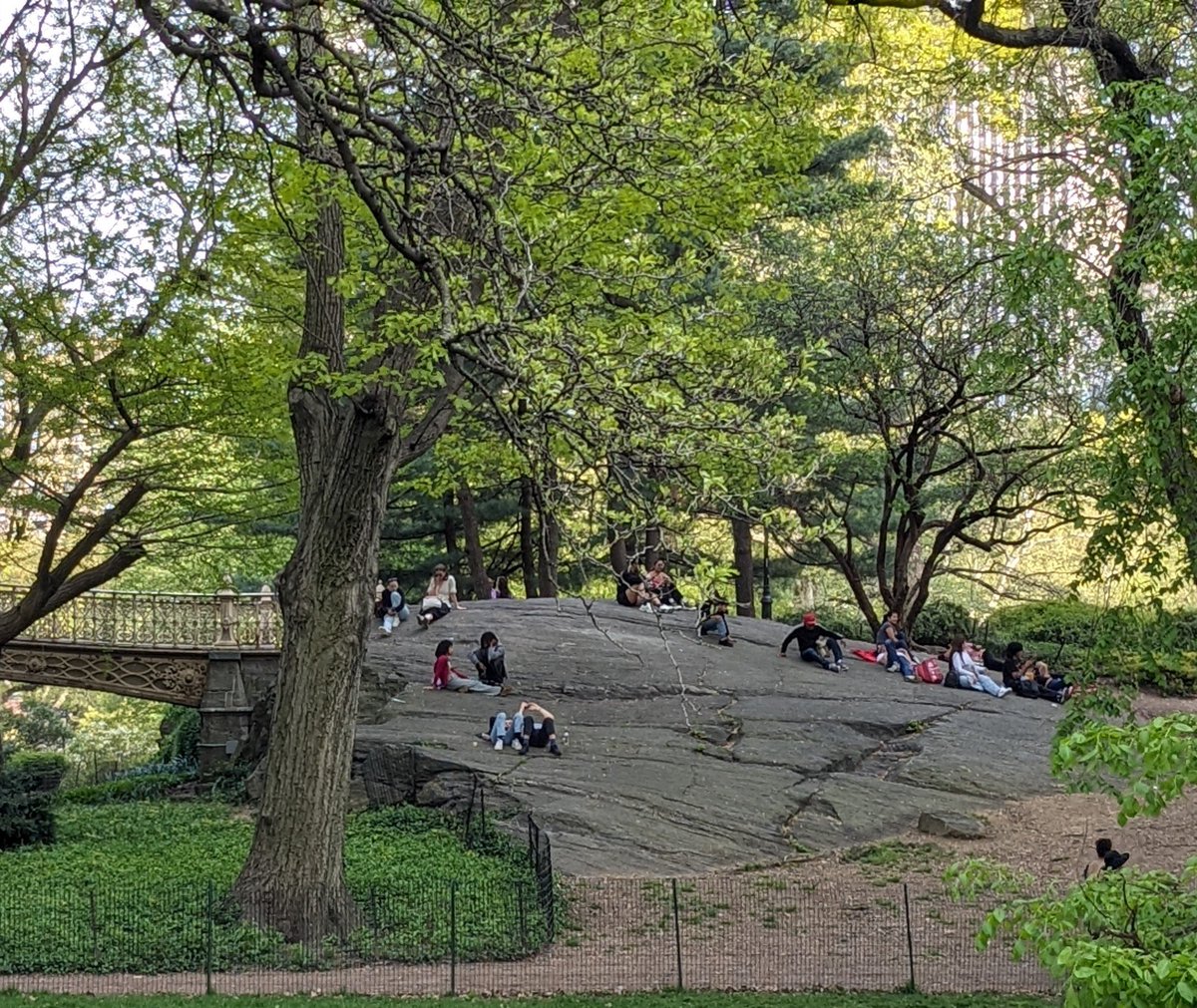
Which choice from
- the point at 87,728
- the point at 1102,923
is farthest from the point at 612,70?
the point at 87,728

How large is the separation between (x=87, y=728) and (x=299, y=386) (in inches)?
1496

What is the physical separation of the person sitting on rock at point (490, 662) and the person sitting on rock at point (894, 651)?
8.27 m

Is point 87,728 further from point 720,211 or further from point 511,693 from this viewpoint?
point 720,211

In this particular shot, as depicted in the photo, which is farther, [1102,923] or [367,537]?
[367,537]

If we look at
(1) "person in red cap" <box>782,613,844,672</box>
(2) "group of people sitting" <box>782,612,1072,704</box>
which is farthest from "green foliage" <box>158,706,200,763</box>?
(2) "group of people sitting" <box>782,612,1072,704</box>

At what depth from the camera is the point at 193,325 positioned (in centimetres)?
1459

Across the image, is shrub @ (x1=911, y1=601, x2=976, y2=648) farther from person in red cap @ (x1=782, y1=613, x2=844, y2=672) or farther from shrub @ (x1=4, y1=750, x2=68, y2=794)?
shrub @ (x1=4, y1=750, x2=68, y2=794)

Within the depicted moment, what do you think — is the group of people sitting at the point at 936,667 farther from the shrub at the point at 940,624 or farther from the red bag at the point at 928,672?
the shrub at the point at 940,624

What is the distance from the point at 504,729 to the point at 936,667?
1026cm

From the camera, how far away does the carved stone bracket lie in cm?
2755

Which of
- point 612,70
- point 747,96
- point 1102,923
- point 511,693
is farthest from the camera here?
point 511,693

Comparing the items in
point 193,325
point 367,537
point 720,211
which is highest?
point 720,211

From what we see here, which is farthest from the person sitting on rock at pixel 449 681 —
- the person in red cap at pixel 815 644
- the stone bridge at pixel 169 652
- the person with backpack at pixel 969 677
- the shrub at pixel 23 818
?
the person with backpack at pixel 969 677

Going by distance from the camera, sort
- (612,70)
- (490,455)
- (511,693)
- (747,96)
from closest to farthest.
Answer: (612,70) → (747,96) → (490,455) → (511,693)
